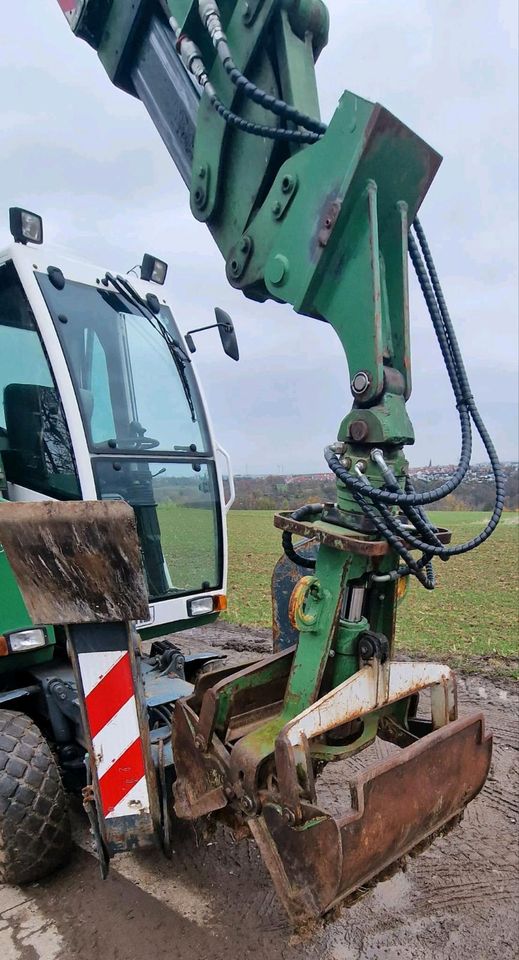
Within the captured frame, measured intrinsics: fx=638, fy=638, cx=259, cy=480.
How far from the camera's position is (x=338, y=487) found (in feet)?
6.87

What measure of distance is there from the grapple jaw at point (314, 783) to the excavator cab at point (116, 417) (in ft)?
4.06

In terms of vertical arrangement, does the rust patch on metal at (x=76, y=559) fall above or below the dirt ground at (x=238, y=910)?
A: above

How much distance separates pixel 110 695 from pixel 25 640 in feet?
2.52

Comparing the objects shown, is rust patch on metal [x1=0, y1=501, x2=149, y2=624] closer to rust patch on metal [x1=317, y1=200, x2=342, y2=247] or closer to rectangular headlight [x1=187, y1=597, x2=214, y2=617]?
rust patch on metal [x1=317, y1=200, x2=342, y2=247]

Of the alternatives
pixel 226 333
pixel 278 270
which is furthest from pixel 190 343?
pixel 278 270

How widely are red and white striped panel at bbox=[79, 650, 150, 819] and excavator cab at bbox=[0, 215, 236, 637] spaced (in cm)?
102

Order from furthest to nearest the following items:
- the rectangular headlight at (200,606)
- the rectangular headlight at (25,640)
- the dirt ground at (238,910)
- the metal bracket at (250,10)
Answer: the rectangular headlight at (200,606), the rectangular headlight at (25,640), the dirt ground at (238,910), the metal bracket at (250,10)

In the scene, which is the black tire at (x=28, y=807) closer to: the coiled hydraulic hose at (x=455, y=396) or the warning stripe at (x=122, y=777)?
the warning stripe at (x=122, y=777)

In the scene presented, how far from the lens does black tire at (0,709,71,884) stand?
8.41 ft

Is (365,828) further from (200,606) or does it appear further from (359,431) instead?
(200,606)

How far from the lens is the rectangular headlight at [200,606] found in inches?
139

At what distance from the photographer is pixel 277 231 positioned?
2.17 metres

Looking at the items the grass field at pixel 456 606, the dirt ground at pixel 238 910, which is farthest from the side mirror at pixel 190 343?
the dirt ground at pixel 238 910

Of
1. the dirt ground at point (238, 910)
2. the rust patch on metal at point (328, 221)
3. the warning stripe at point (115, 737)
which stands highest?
the rust patch on metal at point (328, 221)
